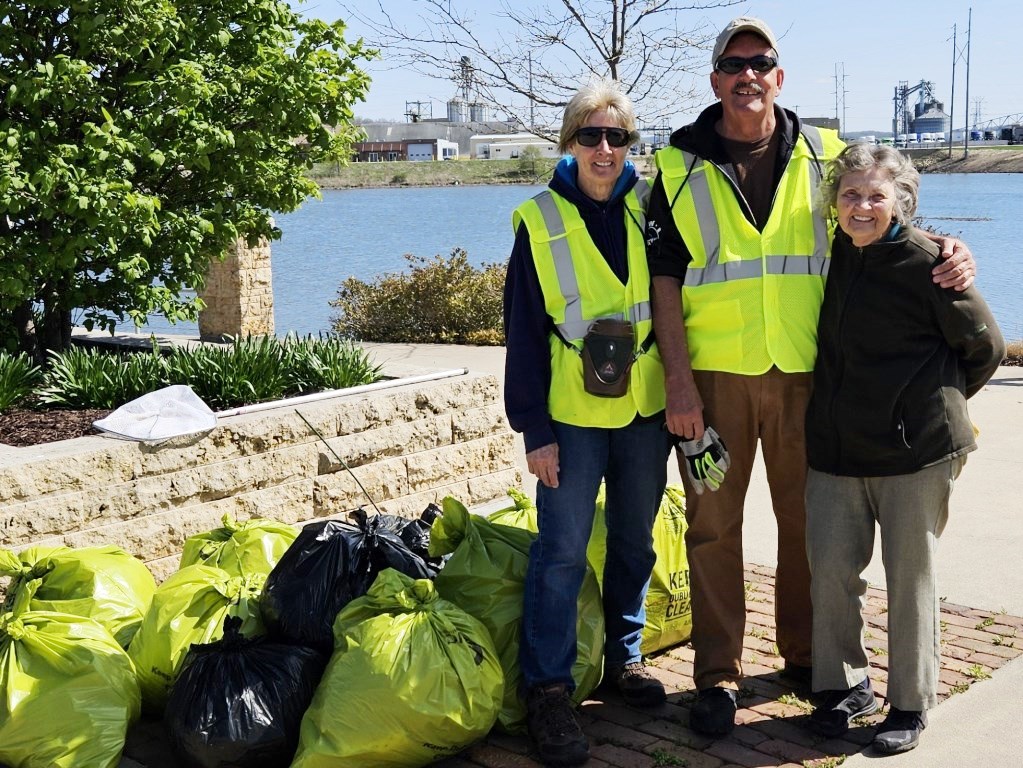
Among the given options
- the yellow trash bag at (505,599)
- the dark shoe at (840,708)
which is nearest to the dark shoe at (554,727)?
the yellow trash bag at (505,599)

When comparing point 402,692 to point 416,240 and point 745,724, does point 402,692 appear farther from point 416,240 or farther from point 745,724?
point 416,240

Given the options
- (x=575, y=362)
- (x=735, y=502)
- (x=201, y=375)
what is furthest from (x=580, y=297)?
(x=201, y=375)

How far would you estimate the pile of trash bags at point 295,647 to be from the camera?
11.3ft

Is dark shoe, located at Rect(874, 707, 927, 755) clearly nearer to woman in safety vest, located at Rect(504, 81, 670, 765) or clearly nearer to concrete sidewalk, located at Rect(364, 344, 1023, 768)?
concrete sidewalk, located at Rect(364, 344, 1023, 768)

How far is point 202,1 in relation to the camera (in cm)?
673

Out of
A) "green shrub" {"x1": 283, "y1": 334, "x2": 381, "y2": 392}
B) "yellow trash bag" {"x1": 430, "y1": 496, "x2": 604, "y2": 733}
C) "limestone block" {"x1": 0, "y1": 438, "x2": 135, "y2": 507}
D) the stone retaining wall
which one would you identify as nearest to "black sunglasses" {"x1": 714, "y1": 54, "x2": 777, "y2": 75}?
"yellow trash bag" {"x1": 430, "y1": 496, "x2": 604, "y2": 733}

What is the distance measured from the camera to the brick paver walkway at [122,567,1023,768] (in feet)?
11.8

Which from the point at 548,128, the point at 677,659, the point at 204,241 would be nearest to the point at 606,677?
the point at 677,659

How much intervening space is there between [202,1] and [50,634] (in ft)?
14.0

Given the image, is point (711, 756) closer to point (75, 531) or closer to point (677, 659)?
point (677, 659)

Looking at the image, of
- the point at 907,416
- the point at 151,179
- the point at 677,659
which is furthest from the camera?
the point at 151,179

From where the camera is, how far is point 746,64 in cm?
362

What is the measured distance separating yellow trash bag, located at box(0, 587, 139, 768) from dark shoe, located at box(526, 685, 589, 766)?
1.25 m

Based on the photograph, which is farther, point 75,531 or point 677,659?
point 75,531
